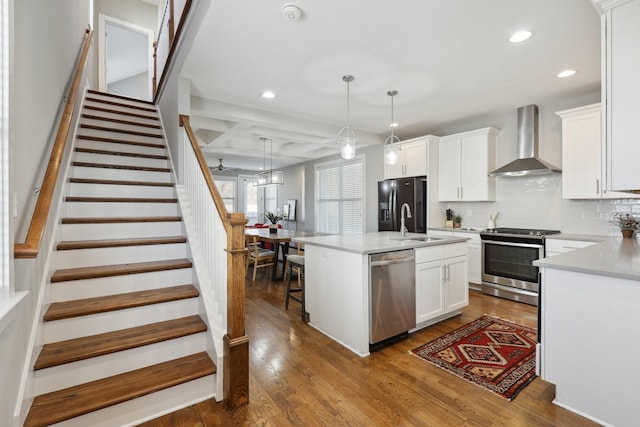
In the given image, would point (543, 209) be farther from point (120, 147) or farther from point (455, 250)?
point (120, 147)

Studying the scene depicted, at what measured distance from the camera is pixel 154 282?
2365 mm

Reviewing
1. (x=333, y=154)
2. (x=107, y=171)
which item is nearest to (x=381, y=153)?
(x=333, y=154)

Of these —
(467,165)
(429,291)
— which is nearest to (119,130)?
(429,291)

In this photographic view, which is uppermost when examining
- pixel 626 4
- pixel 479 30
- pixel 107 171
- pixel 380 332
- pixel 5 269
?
pixel 479 30

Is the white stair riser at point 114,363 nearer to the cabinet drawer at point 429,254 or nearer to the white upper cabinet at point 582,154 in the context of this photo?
the cabinet drawer at point 429,254

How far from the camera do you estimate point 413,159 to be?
5.25 m

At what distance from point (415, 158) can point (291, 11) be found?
363 cm

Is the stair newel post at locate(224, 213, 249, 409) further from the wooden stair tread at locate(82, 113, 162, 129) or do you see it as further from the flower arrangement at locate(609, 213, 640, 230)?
the flower arrangement at locate(609, 213, 640, 230)

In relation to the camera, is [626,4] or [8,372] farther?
[626,4]

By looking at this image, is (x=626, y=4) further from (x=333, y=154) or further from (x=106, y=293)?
(x=333, y=154)

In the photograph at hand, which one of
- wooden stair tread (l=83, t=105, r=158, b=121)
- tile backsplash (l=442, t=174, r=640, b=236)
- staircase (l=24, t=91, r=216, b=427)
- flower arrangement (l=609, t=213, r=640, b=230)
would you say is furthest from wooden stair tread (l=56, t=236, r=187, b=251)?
flower arrangement (l=609, t=213, r=640, b=230)

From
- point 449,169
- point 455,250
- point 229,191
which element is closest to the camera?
point 455,250

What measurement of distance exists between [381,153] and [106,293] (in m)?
5.21

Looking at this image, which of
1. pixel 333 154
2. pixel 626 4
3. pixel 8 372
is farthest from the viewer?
pixel 333 154
